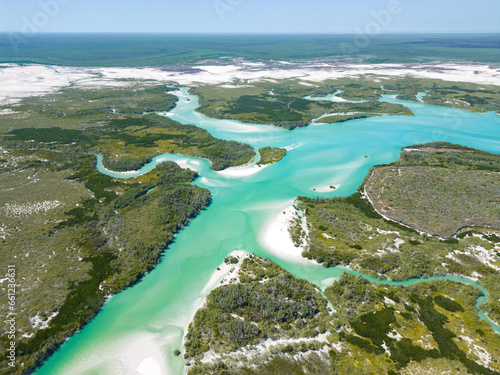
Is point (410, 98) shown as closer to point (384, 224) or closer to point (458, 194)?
point (458, 194)

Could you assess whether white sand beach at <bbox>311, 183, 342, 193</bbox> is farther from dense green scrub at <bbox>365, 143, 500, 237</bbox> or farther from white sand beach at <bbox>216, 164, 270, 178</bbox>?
white sand beach at <bbox>216, 164, 270, 178</bbox>

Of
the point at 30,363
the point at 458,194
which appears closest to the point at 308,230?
the point at 458,194

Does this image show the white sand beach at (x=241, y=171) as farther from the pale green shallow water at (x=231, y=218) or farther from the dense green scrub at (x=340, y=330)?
the dense green scrub at (x=340, y=330)

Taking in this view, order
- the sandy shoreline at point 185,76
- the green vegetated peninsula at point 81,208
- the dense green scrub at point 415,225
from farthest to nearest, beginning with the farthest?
the sandy shoreline at point 185,76 → the dense green scrub at point 415,225 → the green vegetated peninsula at point 81,208

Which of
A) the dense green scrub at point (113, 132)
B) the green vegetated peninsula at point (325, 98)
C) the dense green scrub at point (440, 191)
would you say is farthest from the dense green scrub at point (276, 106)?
the dense green scrub at point (440, 191)

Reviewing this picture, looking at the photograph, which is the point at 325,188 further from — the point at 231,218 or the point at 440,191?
the point at 231,218
